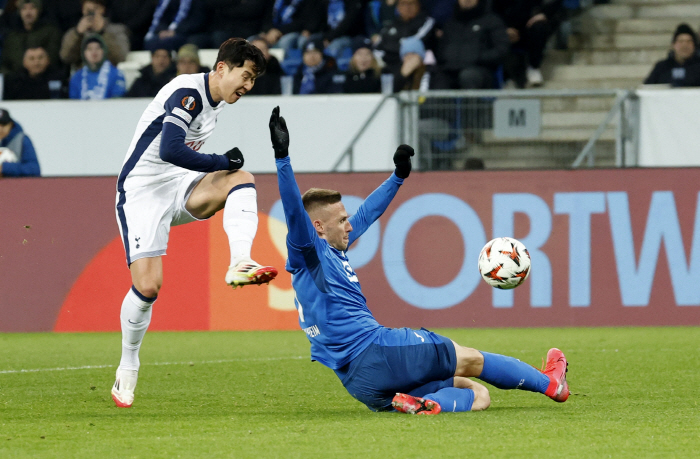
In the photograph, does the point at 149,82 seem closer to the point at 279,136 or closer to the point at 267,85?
the point at 267,85

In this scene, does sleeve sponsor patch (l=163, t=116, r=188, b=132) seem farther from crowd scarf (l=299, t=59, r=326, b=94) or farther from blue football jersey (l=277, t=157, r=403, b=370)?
crowd scarf (l=299, t=59, r=326, b=94)

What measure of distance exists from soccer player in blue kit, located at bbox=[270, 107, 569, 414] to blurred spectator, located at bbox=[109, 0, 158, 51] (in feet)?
35.5

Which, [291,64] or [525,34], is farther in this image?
[525,34]

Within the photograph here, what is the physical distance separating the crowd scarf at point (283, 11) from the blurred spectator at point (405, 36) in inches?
62.2

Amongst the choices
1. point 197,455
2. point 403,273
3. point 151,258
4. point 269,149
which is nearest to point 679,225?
point 403,273

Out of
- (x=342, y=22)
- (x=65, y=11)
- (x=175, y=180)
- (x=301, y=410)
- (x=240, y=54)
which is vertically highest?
(x=240, y=54)

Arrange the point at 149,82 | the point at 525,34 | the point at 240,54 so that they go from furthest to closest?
the point at 525,34 → the point at 149,82 → the point at 240,54

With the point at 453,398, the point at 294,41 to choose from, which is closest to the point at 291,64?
the point at 294,41

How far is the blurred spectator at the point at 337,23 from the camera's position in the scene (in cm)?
1515

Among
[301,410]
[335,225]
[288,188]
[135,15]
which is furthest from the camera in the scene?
[135,15]

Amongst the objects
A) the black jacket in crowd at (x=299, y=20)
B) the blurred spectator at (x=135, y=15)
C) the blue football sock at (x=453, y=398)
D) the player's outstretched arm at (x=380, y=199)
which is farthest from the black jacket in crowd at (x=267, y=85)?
the blue football sock at (x=453, y=398)

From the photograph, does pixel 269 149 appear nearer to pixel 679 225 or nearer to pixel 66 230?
pixel 66 230

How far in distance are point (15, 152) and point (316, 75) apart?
13.1ft

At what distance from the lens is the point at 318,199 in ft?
19.5
